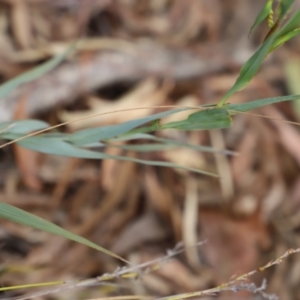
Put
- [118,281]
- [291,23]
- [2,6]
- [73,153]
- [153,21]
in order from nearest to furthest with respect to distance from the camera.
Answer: [291,23] < [73,153] < [118,281] < [2,6] < [153,21]

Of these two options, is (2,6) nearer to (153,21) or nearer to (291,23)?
(153,21)

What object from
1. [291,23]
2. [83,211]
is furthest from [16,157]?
[291,23]

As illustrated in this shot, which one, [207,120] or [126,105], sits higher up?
[126,105]

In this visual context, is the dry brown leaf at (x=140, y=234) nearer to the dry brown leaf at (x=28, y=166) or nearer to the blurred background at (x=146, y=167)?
the blurred background at (x=146, y=167)

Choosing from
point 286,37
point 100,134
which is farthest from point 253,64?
point 100,134

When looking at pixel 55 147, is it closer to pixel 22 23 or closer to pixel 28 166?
pixel 28 166

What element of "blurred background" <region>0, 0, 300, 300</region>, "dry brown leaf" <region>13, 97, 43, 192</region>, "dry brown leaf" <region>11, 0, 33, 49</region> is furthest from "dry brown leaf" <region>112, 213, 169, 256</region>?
"dry brown leaf" <region>11, 0, 33, 49</region>
